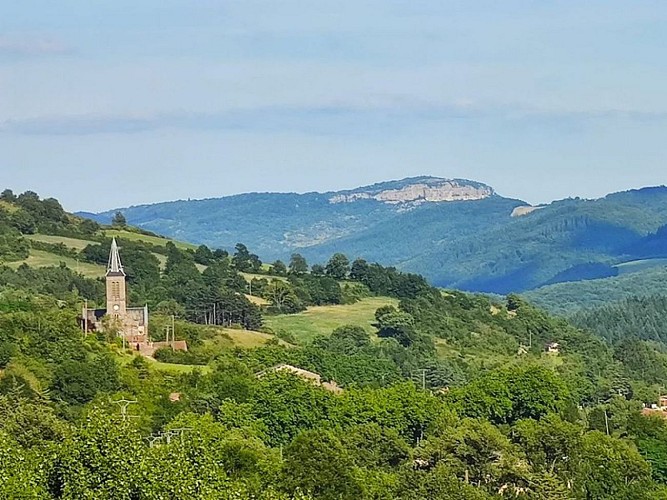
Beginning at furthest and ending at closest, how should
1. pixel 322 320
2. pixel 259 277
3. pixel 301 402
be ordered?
pixel 259 277, pixel 322 320, pixel 301 402

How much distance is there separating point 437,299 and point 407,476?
255 ft

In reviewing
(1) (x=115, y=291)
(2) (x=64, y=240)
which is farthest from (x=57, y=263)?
(1) (x=115, y=291)

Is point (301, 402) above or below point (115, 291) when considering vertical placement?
below

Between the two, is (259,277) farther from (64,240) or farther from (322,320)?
(64,240)

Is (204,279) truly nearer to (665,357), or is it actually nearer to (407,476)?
(665,357)

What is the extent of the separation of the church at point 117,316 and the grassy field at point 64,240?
108 ft

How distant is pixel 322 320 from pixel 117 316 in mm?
29094

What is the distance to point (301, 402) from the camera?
59500 millimetres

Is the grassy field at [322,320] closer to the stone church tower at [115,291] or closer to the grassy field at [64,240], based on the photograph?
the stone church tower at [115,291]

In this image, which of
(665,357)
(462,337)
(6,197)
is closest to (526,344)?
(462,337)

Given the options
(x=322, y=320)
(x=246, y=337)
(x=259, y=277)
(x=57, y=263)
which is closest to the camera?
(x=246, y=337)

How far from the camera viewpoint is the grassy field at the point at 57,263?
363 feet

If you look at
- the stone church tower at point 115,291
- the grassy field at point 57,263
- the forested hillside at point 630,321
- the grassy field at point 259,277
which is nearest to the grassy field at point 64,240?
the grassy field at point 57,263

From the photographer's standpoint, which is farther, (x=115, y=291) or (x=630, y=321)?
(x=630, y=321)
